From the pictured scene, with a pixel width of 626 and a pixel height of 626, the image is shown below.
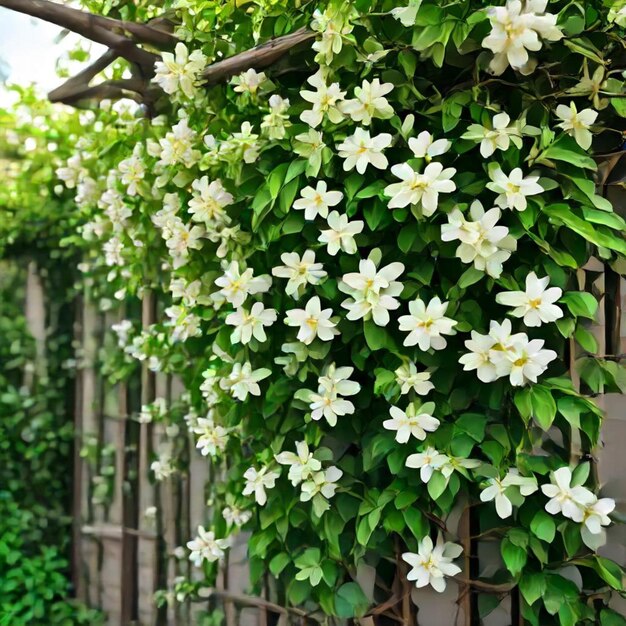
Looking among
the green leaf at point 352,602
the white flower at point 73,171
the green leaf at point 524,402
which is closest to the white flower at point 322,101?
the green leaf at point 524,402

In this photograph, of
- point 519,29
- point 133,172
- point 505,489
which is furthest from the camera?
point 133,172

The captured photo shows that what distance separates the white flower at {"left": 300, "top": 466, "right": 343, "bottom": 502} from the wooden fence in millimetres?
213

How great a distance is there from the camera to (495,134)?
1.21 meters

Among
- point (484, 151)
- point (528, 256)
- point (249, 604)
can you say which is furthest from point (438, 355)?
point (249, 604)

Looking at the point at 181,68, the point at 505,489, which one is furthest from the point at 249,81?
the point at 505,489

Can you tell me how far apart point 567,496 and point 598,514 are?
57 mm

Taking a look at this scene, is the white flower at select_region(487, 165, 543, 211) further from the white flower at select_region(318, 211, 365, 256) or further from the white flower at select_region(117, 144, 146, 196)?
the white flower at select_region(117, 144, 146, 196)

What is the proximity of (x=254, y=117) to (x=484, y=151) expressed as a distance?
569 mm

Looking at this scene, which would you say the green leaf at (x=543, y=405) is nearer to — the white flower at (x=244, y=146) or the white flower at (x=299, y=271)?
the white flower at (x=299, y=271)

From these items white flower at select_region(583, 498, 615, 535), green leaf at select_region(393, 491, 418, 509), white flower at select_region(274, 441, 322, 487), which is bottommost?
white flower at select_region(583, 498, 615, 535)

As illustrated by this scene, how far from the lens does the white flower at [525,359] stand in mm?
1165

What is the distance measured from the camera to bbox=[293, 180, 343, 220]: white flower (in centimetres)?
131

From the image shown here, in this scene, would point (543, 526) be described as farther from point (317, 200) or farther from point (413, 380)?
point (317, 200)

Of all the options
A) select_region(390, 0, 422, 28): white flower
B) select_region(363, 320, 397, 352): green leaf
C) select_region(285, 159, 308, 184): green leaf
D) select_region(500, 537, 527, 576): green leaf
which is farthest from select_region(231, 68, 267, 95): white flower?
select_region(500, 537, 527, 576): green leaf
